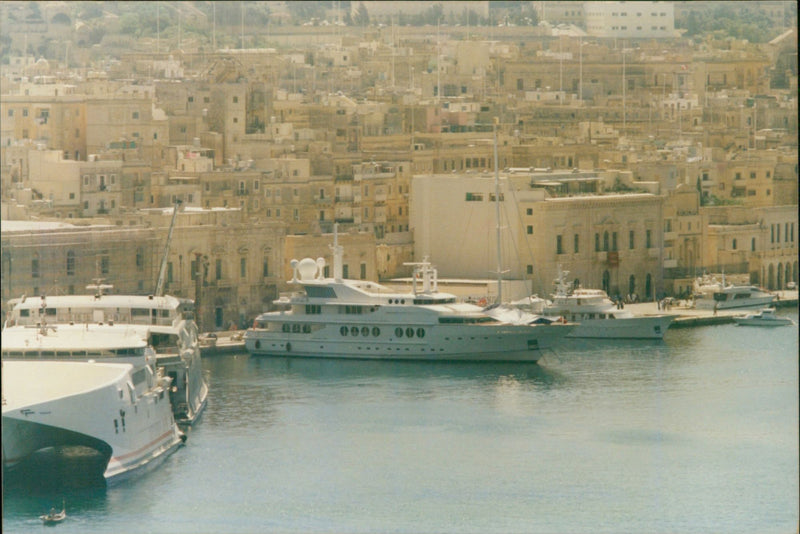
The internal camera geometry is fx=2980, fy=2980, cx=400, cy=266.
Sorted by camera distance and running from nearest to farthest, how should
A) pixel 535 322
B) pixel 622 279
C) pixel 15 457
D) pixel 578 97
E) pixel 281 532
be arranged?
1. pixel 281 532
2. pixel 15 457
3. pixel 535 322
4. pixel 622 279
5. pixel 578 97

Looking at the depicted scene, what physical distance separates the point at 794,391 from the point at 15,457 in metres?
5.43

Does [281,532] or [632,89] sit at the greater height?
[632,89]

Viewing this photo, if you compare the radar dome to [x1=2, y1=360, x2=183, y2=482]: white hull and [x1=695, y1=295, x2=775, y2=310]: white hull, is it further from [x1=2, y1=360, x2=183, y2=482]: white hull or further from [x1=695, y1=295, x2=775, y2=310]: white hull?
[x1=2, y1=360, x2=183, y2=482]: white hull

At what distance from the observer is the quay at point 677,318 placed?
2106cm

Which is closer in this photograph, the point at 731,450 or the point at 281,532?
the point at 281,532

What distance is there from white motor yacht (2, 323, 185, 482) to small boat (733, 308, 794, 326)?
7.45m

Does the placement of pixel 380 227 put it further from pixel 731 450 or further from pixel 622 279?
pixel 731 450

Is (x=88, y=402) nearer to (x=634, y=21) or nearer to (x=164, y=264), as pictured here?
(x=164, y=264)

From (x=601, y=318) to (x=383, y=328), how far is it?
2.00 meters

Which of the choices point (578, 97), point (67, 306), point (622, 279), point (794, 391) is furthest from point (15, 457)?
point (578, 97)

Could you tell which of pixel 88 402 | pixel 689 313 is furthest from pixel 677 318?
pixel 88 402

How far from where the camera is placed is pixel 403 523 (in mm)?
14242

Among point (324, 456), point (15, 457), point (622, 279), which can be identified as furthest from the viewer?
point (622, 279)

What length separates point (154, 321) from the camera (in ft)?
60.0
